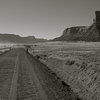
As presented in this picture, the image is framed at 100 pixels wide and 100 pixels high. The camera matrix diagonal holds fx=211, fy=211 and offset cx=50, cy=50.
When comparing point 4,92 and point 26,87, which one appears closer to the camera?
point 4,92

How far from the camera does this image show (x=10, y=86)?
12273 millimetres

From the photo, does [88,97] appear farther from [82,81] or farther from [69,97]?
[82,81]

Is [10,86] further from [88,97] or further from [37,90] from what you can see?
[88,97]

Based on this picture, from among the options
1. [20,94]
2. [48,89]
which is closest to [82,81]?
Result: [48,89]

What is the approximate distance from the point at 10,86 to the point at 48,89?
2433mm

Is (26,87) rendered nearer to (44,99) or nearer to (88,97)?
(44,99)

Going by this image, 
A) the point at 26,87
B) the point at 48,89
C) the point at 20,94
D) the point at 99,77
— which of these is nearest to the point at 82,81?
the point at 99,77

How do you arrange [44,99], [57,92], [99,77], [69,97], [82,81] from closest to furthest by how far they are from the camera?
[44,99] < [69,97] < [57,92] < [99,77] < [82,81]

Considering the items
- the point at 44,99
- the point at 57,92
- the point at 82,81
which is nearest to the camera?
the point at 44,99

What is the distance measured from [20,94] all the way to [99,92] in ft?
12.5

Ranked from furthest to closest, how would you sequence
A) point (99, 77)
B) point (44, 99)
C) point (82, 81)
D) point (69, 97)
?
point (82, 81)
point (99, 77)
point (69, 97)
point (44, 99)

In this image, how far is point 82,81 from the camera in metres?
12.9

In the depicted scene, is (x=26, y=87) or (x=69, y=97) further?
(x=26, y=87)

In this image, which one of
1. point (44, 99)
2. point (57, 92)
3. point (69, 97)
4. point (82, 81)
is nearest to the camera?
point (44, 99)
